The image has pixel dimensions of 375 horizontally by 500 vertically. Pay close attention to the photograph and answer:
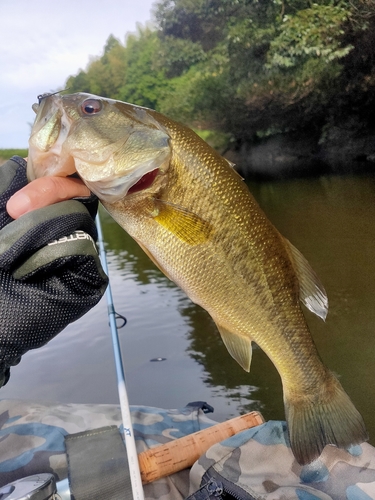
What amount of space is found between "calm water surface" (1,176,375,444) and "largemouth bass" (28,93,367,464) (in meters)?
1.33

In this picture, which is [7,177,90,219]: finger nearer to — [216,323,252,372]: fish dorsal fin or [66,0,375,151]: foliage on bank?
[216,323,252,372]: fish dorsal fin

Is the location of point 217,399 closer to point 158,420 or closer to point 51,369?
point 158,420

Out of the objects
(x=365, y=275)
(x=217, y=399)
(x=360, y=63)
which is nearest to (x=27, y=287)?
(x=217, y=399)

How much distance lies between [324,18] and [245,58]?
16.2 ft

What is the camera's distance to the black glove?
142 centimetres

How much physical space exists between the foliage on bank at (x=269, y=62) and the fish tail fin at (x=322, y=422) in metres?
12.5

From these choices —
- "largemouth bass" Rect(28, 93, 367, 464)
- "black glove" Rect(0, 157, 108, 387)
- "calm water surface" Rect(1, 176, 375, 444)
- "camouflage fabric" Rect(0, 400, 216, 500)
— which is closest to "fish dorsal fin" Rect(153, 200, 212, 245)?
"largemouth bass" Rect(28, 93, 367, 464)

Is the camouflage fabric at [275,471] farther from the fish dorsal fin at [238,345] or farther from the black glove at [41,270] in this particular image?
the black glove at [41,270]

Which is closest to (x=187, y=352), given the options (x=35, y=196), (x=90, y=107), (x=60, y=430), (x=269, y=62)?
(x=60, y=430)

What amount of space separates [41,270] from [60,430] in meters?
1.13

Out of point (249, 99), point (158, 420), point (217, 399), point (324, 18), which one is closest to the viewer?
point (158, 420)

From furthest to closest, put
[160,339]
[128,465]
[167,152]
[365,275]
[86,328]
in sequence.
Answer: [365,275]
[86,328]
[160,339]
[128,465]
[167,152]

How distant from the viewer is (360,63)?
52.9 feet

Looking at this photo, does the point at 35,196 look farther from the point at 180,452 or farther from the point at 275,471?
the point at 275,471
